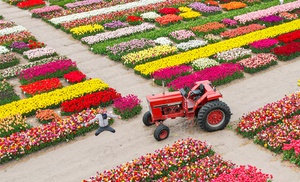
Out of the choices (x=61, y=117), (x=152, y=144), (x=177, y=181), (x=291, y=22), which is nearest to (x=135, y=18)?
(x=291, y=22)

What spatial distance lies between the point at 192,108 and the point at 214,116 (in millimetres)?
755

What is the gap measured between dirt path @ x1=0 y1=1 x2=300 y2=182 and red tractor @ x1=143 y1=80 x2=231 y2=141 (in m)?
0.39

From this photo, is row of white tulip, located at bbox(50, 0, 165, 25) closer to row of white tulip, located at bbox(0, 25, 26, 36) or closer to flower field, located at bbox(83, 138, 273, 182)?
row of white tulip, located at bbox(0, 25, 26, 36)

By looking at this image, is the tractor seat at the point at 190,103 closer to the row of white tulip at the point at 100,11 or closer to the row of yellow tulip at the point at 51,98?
the row of yellow tulip at the point at 51,98

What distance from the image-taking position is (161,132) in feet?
38.8

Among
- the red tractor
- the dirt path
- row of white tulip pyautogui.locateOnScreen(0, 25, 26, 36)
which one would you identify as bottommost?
the dirt path

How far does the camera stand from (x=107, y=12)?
2556 centimetres

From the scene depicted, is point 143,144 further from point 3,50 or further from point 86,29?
point 86,29

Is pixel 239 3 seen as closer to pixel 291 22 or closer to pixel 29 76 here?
pixel 291 22

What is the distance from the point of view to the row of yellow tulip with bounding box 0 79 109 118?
14134 millimetres

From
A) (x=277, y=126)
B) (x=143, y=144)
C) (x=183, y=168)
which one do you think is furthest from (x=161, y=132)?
(x=277, y=126)

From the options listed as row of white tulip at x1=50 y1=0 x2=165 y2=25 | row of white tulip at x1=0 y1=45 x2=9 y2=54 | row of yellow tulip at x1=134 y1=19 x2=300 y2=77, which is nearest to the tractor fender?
row of yellow tulip at x1=134 y1=19 x2=300 y2=77

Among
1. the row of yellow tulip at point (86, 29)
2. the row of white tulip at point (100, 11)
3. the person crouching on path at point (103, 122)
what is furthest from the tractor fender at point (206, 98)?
the row of white tulip at point (100, 11)

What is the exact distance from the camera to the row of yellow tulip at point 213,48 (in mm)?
17094
